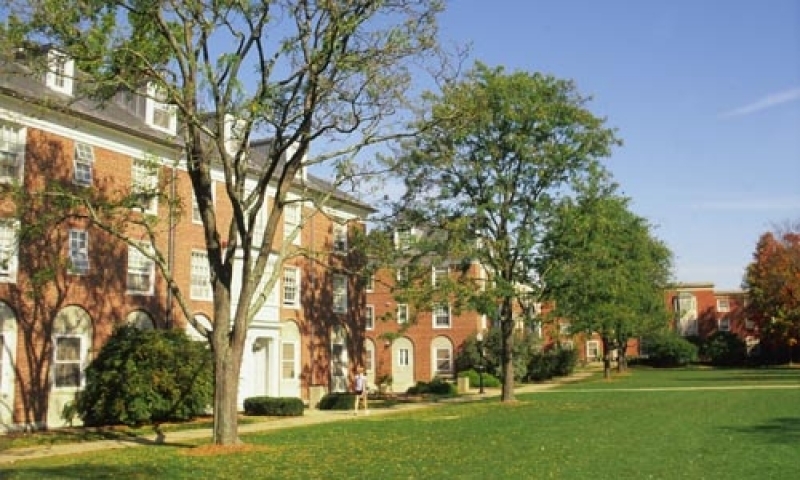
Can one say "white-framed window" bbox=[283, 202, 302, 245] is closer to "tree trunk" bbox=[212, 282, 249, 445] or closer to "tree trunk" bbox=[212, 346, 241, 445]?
"tree trunk" bbox=[212, 282, 249, 445]

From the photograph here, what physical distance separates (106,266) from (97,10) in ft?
35.6

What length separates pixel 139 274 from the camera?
88.3 ft

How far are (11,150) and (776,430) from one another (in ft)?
66.6

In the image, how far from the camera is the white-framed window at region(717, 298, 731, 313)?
276ft

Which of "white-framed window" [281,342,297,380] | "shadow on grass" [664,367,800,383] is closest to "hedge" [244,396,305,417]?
"white-framed window" [281,342,297,380]

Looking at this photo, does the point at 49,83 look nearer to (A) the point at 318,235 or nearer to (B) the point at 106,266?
(B) the point at 106,266

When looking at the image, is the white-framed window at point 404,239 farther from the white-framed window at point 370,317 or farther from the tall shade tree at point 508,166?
the white-framed window at point 370,317

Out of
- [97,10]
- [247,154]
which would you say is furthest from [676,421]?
[97,10]

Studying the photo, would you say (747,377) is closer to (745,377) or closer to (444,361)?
(745,377)

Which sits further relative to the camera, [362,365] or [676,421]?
[362,365]

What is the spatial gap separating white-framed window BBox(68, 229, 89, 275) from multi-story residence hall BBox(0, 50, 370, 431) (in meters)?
0.03

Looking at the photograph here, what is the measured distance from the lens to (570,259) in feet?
103

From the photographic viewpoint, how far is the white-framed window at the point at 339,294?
3793cm

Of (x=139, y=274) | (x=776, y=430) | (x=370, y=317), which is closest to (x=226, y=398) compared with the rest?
(x=139, y=274)
